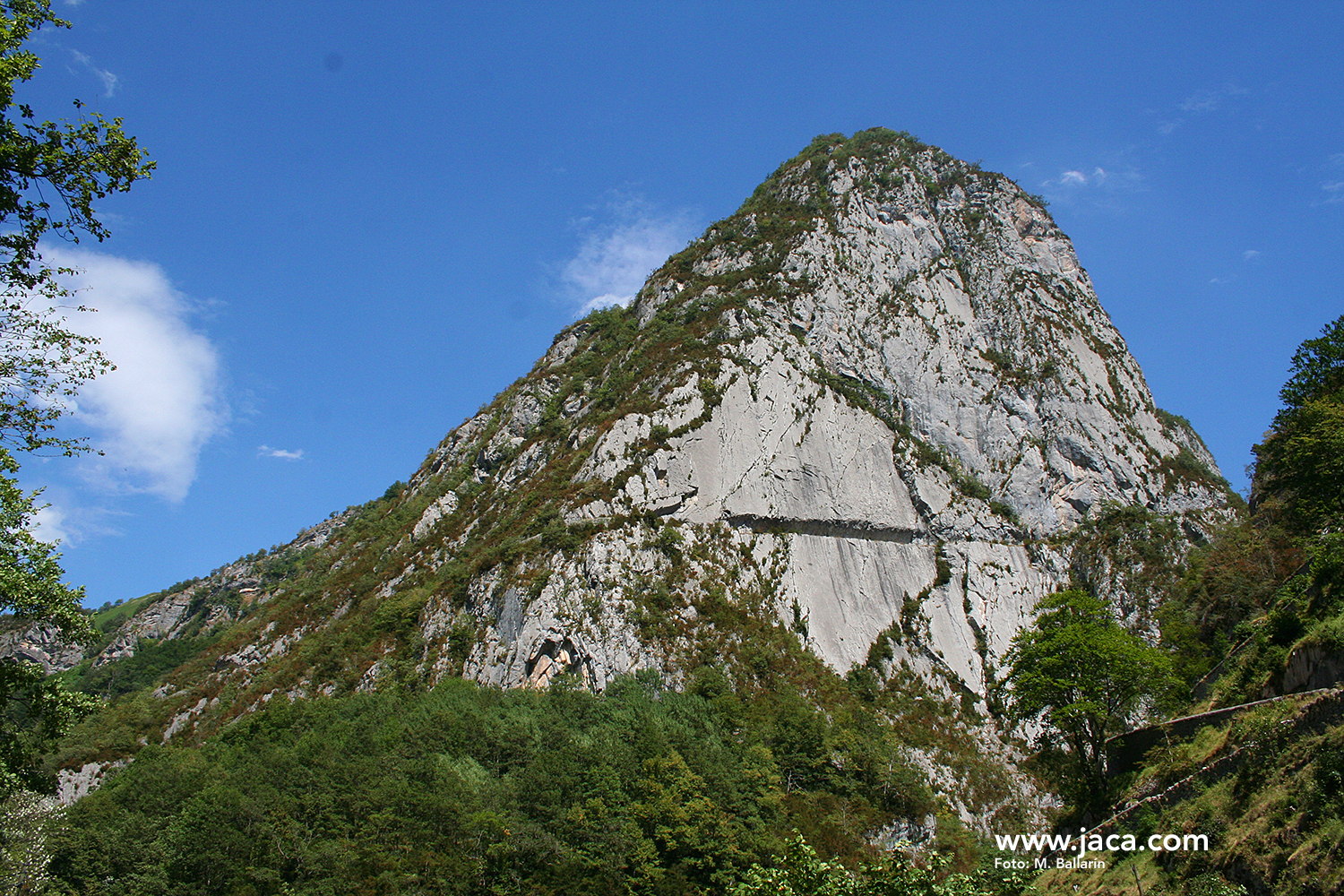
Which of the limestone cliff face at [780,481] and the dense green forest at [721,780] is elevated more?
the limestone cliff face at [780,481]

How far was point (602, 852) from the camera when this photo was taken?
3322cm

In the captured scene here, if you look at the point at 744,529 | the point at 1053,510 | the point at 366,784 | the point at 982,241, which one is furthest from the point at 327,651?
the point at 982,241

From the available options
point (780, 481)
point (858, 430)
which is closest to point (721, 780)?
point (780, 481)

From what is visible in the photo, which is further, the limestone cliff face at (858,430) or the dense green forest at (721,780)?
the limestone cliff face at (858,430)

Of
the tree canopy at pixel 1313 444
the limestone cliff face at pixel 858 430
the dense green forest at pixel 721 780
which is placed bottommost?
the dense green forest at pixel 721 780

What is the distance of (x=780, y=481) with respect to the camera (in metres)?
61.4

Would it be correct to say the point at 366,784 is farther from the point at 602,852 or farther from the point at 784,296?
the point at 784,296

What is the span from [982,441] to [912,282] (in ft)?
66.6

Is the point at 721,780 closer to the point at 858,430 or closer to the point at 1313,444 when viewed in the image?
the point at 1313,444

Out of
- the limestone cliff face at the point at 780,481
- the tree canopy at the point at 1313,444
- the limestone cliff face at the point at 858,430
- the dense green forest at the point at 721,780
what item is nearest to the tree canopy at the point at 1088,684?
the dense green forest at the point at 721,780

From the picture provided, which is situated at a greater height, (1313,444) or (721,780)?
(1313,444)

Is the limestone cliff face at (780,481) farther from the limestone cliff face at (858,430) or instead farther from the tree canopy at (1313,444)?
the tree canopy at (1313,444)

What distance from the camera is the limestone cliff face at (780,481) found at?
5294 centimetres

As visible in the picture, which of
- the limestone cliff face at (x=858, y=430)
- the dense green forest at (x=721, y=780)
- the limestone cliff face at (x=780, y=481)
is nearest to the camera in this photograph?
the dense green forest at (x=721, y=780)
